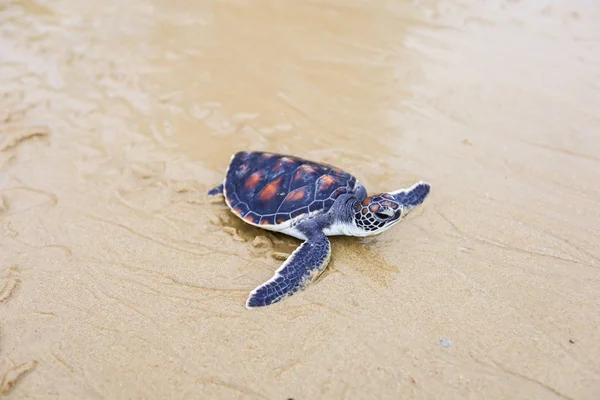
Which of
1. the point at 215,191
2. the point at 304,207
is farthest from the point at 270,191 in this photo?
the point at 215,191

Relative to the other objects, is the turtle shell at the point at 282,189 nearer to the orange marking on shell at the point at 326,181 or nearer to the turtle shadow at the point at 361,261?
the orange marking on shell at the point at 326,181

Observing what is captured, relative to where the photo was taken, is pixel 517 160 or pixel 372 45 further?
pixel 372 45

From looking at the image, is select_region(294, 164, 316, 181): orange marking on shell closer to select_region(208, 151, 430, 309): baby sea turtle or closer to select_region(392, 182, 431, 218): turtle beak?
select_region(208, 151, 430, 309): baby sea turtle

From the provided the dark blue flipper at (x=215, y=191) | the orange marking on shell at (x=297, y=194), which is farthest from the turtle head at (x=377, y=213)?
the dark blue flipper at (x=215, y=191)

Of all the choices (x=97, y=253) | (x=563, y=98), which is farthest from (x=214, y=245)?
(x=563, y=98)

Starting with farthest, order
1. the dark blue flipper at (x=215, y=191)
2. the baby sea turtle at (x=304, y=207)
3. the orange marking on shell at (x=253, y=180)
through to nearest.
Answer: the dark blue flipper at (x=215, y=191), the orange marking on shell at (x=253, y=180), the baby sea turtle at (x=304, y=207)

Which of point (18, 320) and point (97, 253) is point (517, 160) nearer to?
point (97, 253)
